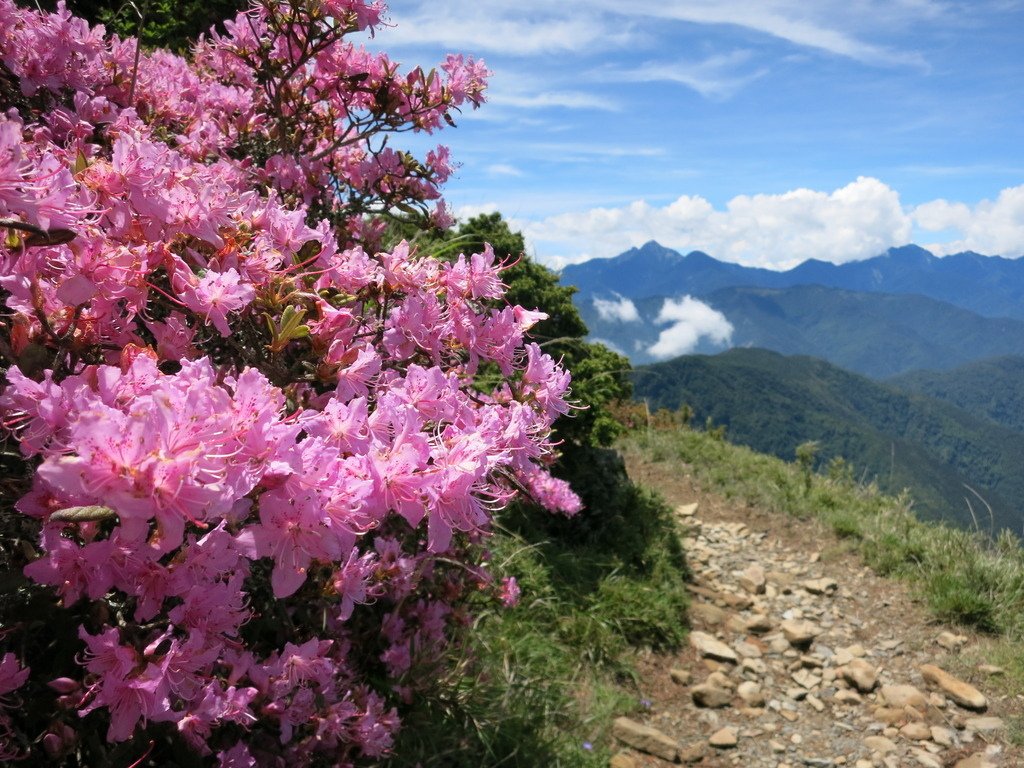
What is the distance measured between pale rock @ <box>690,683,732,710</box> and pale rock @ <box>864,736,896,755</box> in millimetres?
860

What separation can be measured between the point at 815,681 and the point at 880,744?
2.33 feet

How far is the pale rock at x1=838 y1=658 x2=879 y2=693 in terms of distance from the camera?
491cm

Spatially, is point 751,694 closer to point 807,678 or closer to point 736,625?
point 807,678

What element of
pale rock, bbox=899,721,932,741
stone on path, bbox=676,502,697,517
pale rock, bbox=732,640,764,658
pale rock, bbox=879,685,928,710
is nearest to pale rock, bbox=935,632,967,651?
pale rock, bbox=879,685,928,710

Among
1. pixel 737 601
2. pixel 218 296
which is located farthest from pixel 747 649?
pixel 218 296

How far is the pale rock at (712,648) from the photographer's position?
522cm

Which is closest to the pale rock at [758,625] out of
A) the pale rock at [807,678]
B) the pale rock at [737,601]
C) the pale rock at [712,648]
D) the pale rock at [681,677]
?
the pale rock at [737,601]

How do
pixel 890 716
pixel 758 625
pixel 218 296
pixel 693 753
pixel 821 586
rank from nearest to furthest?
pixel 218 296
pixel 693 753
pixel 890 716
pixel 758 625
pixel 821 586

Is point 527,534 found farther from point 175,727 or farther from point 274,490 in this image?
point 274,490

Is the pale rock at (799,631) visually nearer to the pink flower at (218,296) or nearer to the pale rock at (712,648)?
the pale rock at (712,648)

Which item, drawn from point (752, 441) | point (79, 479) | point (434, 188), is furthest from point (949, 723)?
point (752, 441)

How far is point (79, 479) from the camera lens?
2.66 ft

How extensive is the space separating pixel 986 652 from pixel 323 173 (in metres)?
5.54

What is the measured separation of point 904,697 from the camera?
→ 15.4ft
